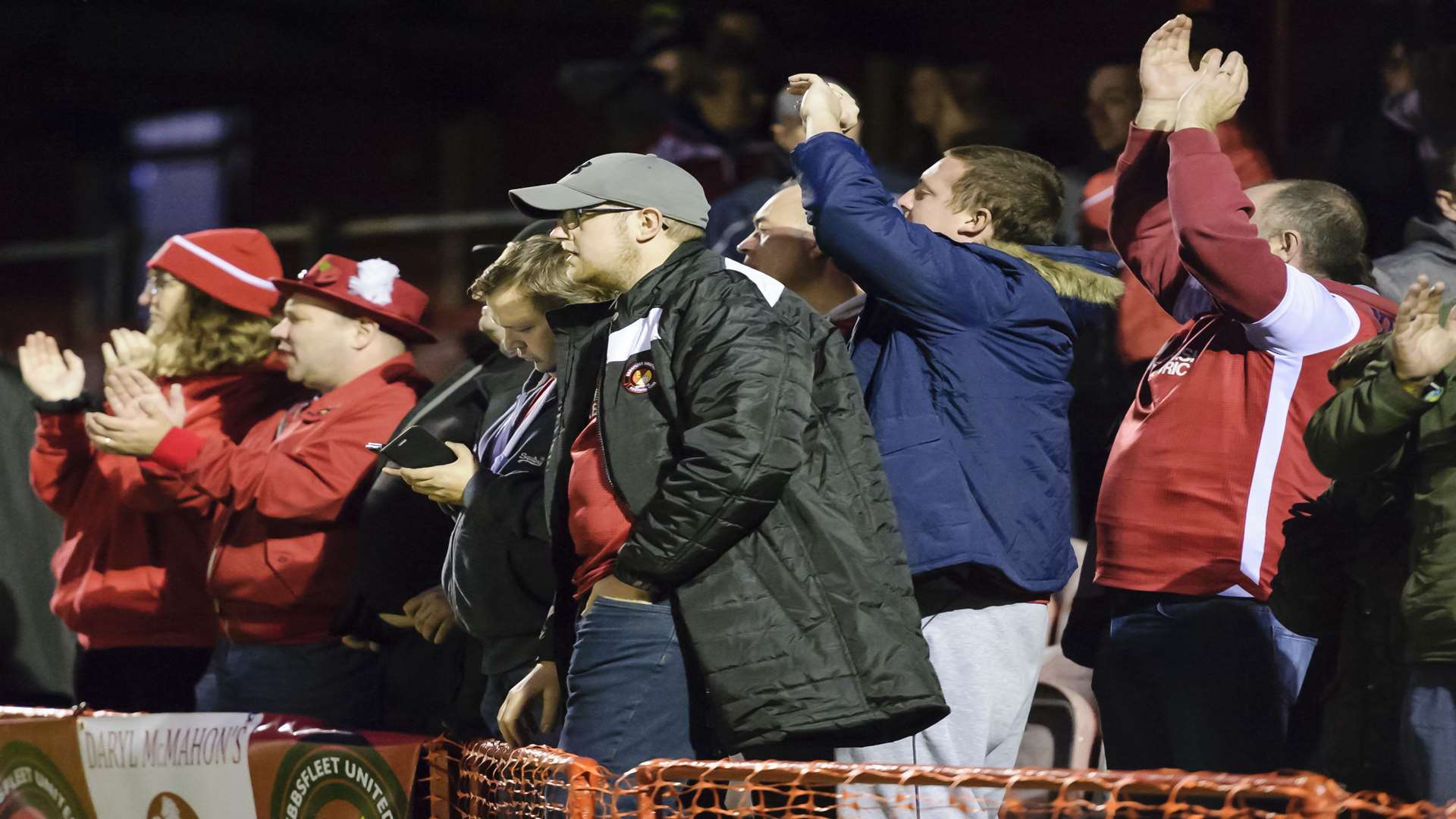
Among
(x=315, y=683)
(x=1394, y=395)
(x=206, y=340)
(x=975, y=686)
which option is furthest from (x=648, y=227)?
(x=206, y=340)

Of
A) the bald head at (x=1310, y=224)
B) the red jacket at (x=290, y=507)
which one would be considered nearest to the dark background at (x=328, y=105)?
the red jacket at (x=290, y=507)

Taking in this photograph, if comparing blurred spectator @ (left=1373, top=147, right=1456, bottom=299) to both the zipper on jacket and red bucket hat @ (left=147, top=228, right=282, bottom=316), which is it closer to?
the zipper on jacket

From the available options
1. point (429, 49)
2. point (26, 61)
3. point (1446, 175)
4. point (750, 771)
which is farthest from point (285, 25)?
point (750, 771)

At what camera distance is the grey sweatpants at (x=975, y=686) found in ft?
11.4

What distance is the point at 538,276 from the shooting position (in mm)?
4020

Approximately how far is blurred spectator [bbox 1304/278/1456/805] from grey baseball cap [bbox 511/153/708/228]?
4.06 feet

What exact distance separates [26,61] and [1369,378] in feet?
39.2

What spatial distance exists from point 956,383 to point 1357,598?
81cm

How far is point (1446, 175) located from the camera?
4.04m

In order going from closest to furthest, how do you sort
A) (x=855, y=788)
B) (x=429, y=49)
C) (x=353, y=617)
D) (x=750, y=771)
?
1. (x=750, y=771)
2. (x=855, y=788)
3. (x=353, y=617)
4. (x=429, y=49)

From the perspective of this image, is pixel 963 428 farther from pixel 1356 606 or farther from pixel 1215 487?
pixel 1356 606

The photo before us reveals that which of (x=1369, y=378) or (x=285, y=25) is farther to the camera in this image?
(x=285, y=25)

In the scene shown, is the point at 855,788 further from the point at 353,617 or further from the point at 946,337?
the point at 353,617

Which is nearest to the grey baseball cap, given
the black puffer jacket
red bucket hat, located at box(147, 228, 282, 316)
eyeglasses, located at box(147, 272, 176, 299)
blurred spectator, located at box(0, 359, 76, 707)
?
the black puffer jacket
